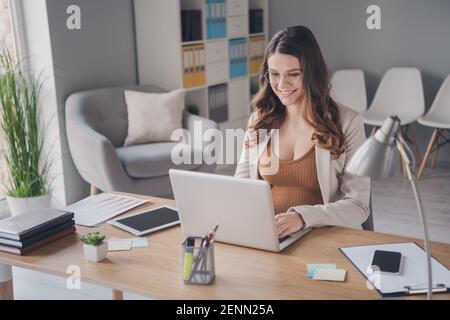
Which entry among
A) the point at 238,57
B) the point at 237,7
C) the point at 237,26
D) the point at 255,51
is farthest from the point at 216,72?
the point at 255,51

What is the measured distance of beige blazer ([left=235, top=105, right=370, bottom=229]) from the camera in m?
1.92

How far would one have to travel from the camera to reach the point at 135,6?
457 centimetres

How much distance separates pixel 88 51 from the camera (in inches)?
166

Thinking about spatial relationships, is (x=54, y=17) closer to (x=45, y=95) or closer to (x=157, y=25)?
(x=45, y=95)

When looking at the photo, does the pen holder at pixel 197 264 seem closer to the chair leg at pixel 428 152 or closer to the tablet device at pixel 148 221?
the tablet device at pixel 148 221

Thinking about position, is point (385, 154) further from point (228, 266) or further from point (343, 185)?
point (343, 185)

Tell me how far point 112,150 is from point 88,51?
1.01 meters

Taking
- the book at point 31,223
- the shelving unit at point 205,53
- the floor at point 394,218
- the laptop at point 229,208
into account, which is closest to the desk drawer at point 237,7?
the shelving unit at point 205,53

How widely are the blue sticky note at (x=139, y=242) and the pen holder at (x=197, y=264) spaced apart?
0.29m

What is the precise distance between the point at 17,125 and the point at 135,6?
1540 mm

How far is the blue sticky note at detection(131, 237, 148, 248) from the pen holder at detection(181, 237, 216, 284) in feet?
0.94

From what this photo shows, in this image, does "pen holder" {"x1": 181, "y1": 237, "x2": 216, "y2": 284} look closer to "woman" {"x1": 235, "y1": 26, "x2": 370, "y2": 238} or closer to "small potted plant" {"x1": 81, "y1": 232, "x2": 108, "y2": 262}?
"small potted plant" {"x1": 81, "y1": 232, "x2": 108, "y2": 262}

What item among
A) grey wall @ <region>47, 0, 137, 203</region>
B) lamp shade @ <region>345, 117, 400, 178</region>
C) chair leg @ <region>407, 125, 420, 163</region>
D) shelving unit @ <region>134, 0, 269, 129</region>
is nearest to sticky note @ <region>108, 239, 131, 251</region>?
lamp shade @ <region>345, 117, 400, 178</region>

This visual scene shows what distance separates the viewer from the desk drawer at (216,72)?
4945 millimetres
